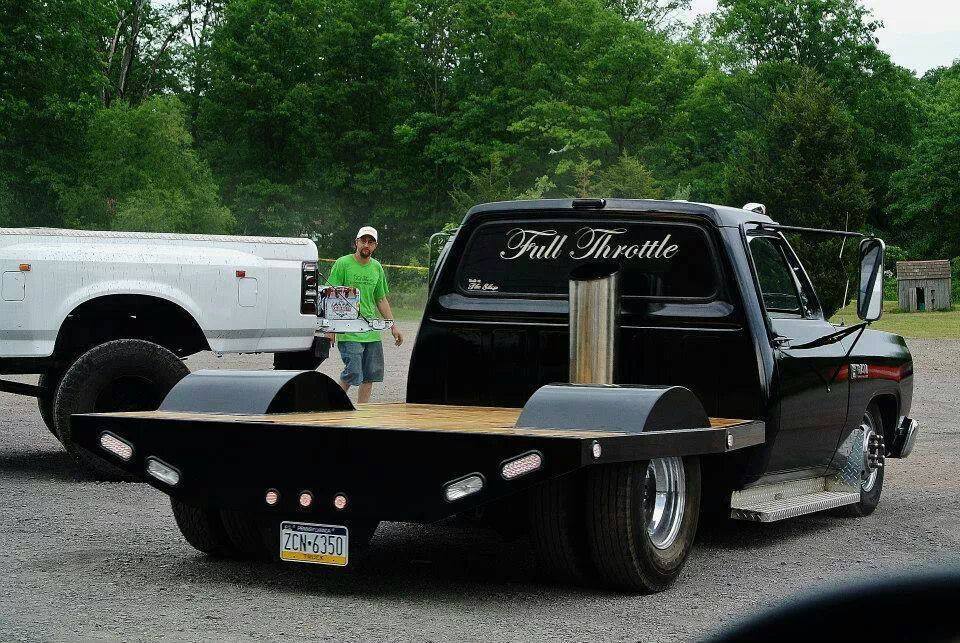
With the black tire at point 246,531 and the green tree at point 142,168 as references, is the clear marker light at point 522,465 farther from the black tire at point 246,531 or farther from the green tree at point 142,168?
the green tree at point 142,168

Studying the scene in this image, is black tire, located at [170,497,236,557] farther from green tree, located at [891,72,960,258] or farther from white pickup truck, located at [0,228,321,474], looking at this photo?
green tree, located at [891,72,960,258]

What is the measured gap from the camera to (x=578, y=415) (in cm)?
583

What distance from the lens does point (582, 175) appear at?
5528cm

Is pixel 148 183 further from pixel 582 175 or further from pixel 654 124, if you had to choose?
pixel 654 124

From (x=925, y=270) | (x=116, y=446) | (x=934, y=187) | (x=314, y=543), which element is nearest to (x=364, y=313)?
(x=116, y=446)

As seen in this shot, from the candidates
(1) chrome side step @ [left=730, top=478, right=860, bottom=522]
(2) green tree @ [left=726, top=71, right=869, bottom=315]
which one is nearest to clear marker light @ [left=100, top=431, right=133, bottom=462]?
(1) chrome side step @ [left=730, top=478, right=860, bottom=522]

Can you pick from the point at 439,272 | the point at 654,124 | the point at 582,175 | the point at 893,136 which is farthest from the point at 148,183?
the point at 439,272

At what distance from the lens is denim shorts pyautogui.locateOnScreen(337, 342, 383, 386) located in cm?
1193

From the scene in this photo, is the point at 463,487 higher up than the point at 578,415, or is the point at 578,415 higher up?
the point at 578,415

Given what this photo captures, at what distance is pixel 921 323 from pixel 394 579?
33366mm

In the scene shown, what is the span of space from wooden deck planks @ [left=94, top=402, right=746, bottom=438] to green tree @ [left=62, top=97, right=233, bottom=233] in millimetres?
45748

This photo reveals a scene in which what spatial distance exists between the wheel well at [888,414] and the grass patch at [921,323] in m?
19.9

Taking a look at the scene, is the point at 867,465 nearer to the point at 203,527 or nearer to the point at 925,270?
the point at 203,527

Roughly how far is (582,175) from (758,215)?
4742cm
